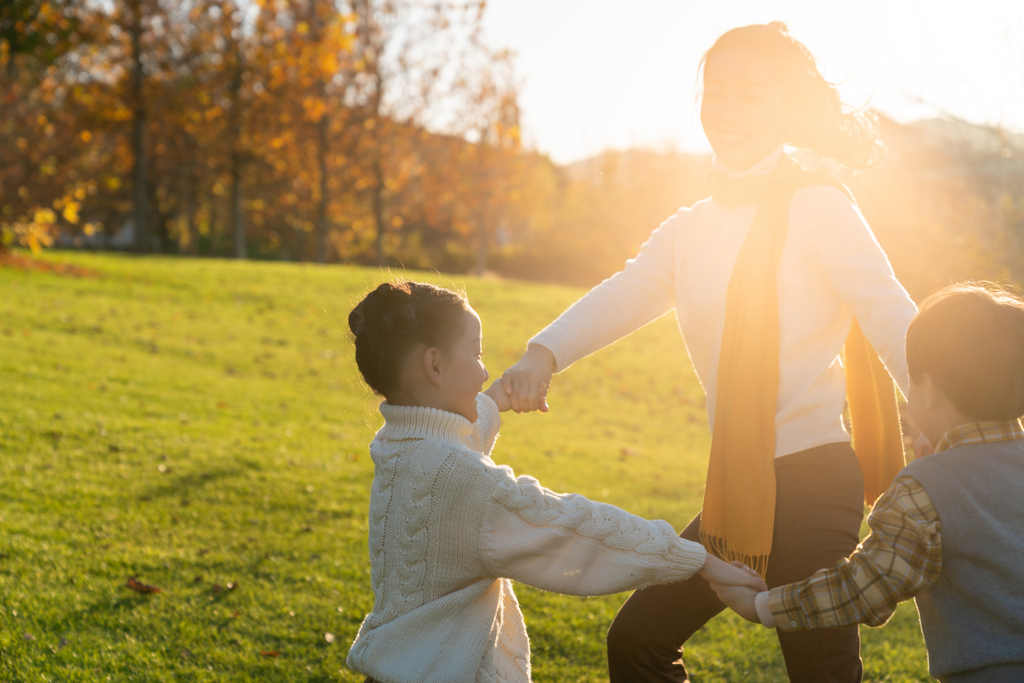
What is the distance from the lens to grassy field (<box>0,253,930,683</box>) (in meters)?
4.27

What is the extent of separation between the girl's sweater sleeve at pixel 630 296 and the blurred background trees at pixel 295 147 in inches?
28.9

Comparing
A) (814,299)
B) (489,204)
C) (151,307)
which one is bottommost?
(151,307)

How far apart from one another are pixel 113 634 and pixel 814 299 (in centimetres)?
391

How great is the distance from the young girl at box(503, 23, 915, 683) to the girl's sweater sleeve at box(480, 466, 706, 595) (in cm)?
42

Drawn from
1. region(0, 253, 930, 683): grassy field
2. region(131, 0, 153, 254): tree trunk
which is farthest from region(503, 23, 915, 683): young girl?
region(131, 0, 153, 254): tree trunk

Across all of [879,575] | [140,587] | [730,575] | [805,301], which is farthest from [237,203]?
[879,575]

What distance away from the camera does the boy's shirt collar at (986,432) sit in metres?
1.77

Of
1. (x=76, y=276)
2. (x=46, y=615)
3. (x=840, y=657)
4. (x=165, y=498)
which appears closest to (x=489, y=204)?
(x=76, y=276)

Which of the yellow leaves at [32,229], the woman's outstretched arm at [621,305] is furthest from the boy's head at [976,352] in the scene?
the yellow leaves at [32,229]

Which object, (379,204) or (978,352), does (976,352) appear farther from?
(379,204)

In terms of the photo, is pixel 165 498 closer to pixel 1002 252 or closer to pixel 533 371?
pixel 533 371

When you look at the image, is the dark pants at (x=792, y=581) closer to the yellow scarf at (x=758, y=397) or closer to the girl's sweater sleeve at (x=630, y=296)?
the yellow scarf at (x=758, y=397)

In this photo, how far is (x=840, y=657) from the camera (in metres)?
2.15

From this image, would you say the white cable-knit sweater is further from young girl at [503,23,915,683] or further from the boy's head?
the boy's head
